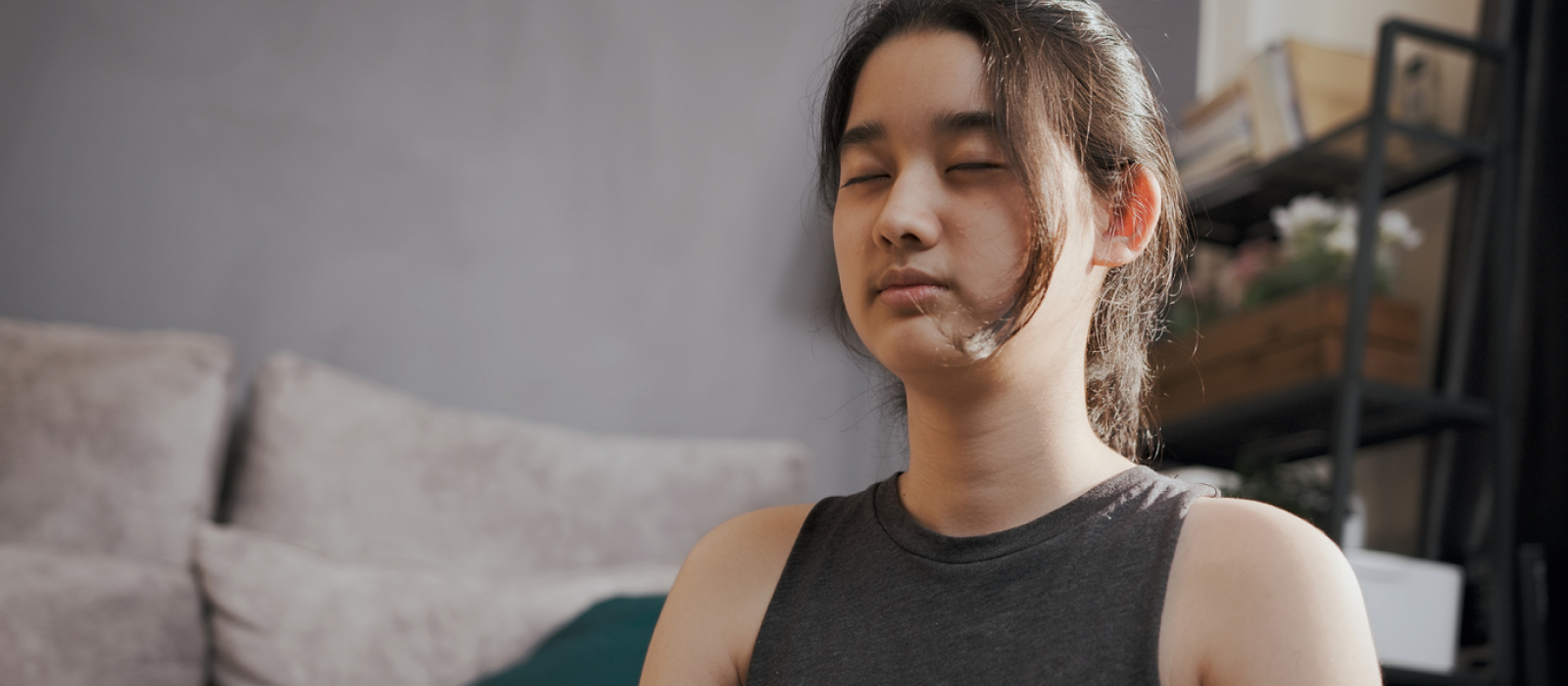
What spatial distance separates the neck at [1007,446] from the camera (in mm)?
598

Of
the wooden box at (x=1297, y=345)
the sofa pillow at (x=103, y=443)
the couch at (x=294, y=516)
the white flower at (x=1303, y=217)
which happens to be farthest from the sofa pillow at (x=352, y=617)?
the white flower at (x=1303, y=217)

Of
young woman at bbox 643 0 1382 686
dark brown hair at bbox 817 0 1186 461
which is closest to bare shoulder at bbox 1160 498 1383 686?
young woman at bbox 643 0 1382 686

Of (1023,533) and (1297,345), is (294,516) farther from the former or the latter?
(1297,345)

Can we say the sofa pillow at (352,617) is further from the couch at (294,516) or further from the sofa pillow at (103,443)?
the sofa pillow at (103,443)

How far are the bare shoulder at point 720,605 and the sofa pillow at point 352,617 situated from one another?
65cm

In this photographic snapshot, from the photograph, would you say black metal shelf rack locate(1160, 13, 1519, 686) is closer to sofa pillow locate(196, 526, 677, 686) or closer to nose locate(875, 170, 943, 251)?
sofa pillow locate(196, 526, 677, 686)

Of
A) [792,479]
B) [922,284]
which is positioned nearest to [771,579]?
[922,284]

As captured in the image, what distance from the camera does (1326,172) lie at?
2066 mm

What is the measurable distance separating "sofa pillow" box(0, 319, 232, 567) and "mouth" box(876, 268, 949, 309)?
1202mm

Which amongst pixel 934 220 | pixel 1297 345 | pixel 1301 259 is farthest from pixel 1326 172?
pixel 934 220

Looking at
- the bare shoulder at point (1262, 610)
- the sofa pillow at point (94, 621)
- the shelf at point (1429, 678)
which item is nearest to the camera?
the bare shoulder at point (1262, 610)

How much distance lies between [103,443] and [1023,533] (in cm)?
128

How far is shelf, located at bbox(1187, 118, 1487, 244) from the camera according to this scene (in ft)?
6.00

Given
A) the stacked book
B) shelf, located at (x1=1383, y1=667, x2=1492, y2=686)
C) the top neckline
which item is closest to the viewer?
the top neckline
